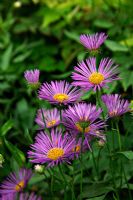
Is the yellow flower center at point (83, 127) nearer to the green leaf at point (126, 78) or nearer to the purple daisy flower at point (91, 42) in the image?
the purple daisy flower at point (91, 42)

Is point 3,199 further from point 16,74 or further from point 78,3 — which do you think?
point 78,3

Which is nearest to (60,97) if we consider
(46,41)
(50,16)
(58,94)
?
(58,94)

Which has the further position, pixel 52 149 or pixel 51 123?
pixel 51 123

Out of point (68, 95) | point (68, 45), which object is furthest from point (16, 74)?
point (68, 95)

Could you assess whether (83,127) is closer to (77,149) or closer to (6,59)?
(77,149)

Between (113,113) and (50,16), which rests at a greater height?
(50,16)

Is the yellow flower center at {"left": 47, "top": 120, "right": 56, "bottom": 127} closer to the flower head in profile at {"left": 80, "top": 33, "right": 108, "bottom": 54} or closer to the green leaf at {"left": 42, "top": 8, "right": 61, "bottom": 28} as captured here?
the flower head in profile at {"left": 80, "top": 33, "right": 108, "bottom": 54}
